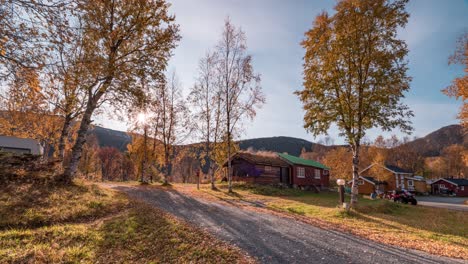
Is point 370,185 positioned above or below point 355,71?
below

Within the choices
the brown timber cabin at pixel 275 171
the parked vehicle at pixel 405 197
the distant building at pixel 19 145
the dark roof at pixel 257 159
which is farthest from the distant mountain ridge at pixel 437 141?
the distant building at pixel 19 145

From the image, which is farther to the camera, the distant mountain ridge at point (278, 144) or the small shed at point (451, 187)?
the distant mountain ridge at point (278, 144)

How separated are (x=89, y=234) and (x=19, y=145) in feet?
63.6

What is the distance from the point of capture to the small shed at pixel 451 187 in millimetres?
55531

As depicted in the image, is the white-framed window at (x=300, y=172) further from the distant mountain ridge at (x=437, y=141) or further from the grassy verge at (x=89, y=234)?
the distant mountain ridge at (x=437, y=141)

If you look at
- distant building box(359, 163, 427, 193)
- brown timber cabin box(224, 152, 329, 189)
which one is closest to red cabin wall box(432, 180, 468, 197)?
distant building box(359, 163, 427, 193)

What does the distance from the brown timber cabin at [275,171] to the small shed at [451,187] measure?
129 feet

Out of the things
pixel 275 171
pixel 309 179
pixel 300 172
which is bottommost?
pixel 309 179

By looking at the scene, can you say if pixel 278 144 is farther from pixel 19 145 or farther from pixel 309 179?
pixel 19 145

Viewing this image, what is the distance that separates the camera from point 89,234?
655 cm

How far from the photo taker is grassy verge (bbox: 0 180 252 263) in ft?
18.0

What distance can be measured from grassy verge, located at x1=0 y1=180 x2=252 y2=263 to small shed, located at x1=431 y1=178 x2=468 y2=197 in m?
71.9

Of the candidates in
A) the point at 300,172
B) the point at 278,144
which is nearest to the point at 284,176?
the point at 300,172

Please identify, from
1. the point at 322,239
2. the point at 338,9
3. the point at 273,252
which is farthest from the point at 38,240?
the point at 338,9
